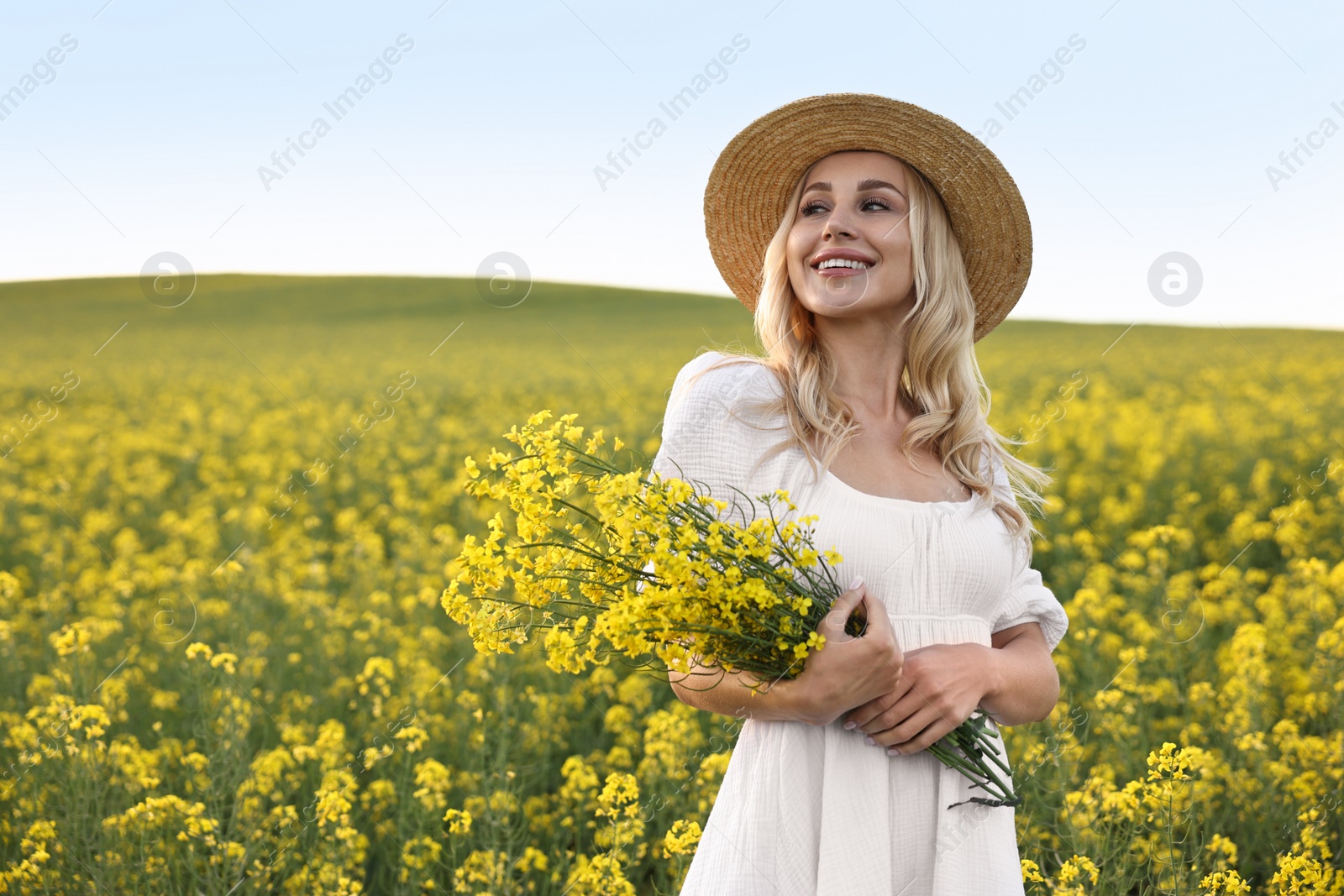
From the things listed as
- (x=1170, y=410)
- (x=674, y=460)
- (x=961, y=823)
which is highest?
(x=1170, y=410)

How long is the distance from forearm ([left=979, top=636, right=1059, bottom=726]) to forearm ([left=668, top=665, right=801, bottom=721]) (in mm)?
372

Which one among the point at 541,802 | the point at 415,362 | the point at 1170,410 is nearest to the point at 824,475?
the point at 541,802

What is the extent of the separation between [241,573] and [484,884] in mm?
2260

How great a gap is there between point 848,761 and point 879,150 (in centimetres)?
118

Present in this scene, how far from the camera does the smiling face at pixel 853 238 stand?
191 centimetres

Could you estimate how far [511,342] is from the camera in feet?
110

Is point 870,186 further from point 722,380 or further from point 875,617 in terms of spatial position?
point 875,617

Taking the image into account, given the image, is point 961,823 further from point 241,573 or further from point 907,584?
point 241,573

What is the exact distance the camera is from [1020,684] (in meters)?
1.82

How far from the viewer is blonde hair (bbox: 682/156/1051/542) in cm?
197

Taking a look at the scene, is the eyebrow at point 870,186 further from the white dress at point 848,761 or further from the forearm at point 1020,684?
the forearm at point 1020,684

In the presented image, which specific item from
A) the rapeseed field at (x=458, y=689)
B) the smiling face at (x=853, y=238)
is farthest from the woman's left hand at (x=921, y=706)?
the smiling face at (x=853, y=238)

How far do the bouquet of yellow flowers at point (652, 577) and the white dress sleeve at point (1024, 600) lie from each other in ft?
0.97

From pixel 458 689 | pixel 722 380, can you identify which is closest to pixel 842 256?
pixel 722 380
